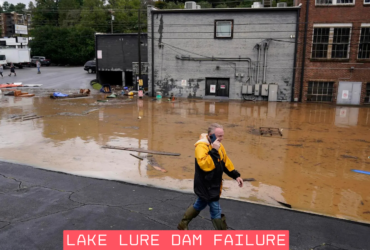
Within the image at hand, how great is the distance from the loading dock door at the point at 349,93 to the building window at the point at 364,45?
7.49 feet

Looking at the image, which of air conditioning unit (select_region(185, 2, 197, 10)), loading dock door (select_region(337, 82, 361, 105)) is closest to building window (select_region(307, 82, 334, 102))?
loading dock door (select_region(337, 82, 361, 105))

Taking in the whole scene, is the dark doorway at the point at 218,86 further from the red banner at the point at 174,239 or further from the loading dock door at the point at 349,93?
the red banner at the point at 174,239

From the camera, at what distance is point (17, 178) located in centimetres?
779

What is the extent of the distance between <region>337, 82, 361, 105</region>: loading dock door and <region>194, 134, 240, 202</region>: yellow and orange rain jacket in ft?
80.5

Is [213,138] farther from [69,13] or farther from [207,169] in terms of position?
[69,13]

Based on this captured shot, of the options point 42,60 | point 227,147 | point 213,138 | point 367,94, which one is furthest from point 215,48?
point 42,60

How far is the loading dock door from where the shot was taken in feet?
84.1

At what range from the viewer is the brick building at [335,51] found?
2488 cm

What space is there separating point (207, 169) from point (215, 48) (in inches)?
964

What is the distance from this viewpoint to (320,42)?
2578 centimetres

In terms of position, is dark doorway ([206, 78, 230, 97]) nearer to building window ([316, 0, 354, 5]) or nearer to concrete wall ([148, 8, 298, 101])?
concrete wall ([148, 8, 298, 101])

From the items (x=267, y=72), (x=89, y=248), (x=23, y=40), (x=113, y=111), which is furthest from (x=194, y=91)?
(x=23, y=40)

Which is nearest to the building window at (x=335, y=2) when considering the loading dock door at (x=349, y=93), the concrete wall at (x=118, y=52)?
the loading dock door at (x=349, y=93)

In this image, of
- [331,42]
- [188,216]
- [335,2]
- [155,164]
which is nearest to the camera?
[188,216]
